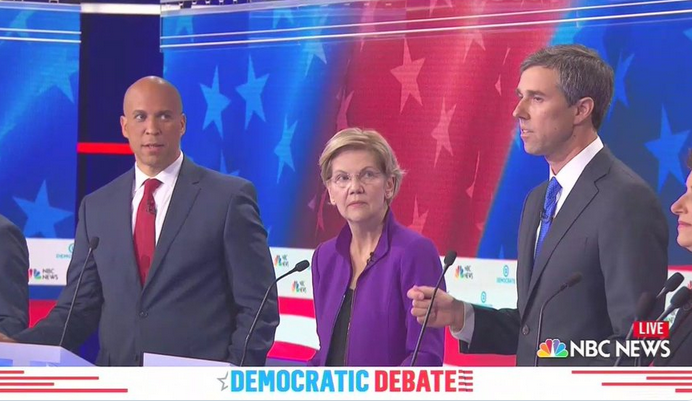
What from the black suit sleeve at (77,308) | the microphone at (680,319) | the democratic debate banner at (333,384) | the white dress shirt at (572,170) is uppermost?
the white dress shirt at (572,170)

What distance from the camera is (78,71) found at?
201 inches

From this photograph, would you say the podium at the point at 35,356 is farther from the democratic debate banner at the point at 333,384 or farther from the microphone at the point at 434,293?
the microphone at the point at 434,293

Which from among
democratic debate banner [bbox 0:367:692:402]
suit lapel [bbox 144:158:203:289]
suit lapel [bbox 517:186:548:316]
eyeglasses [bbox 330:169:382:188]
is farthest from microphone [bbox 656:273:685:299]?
suit lapel [bbox 144:158:203:289]

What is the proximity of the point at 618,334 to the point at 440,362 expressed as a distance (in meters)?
0.59

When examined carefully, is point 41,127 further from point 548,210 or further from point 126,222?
point 548,210

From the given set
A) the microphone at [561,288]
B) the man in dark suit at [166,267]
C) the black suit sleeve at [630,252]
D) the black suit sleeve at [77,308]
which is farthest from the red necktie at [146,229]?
the black suit sleeve at [630,252]

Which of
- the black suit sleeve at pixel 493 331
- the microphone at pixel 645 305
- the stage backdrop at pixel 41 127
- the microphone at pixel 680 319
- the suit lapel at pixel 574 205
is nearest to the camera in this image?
the microphone at pixel 645 305

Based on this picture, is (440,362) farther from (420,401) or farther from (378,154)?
(378,154)

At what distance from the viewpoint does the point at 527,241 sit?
3.46 m

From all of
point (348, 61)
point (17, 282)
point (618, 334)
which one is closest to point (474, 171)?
point (348, 61)

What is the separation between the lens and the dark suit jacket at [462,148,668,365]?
315cm

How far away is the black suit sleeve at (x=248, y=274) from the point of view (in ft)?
12.6

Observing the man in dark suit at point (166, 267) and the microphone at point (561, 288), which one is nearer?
the microphone at point (561, 288)

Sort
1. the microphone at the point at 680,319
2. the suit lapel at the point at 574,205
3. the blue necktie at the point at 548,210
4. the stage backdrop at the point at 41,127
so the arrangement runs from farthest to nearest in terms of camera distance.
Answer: the stage backdrop at the point at 41,127 < the blue necktie at the point at 548,210 < the suit lapel at the point at 574,205 < the microphone at the point at 680,319
